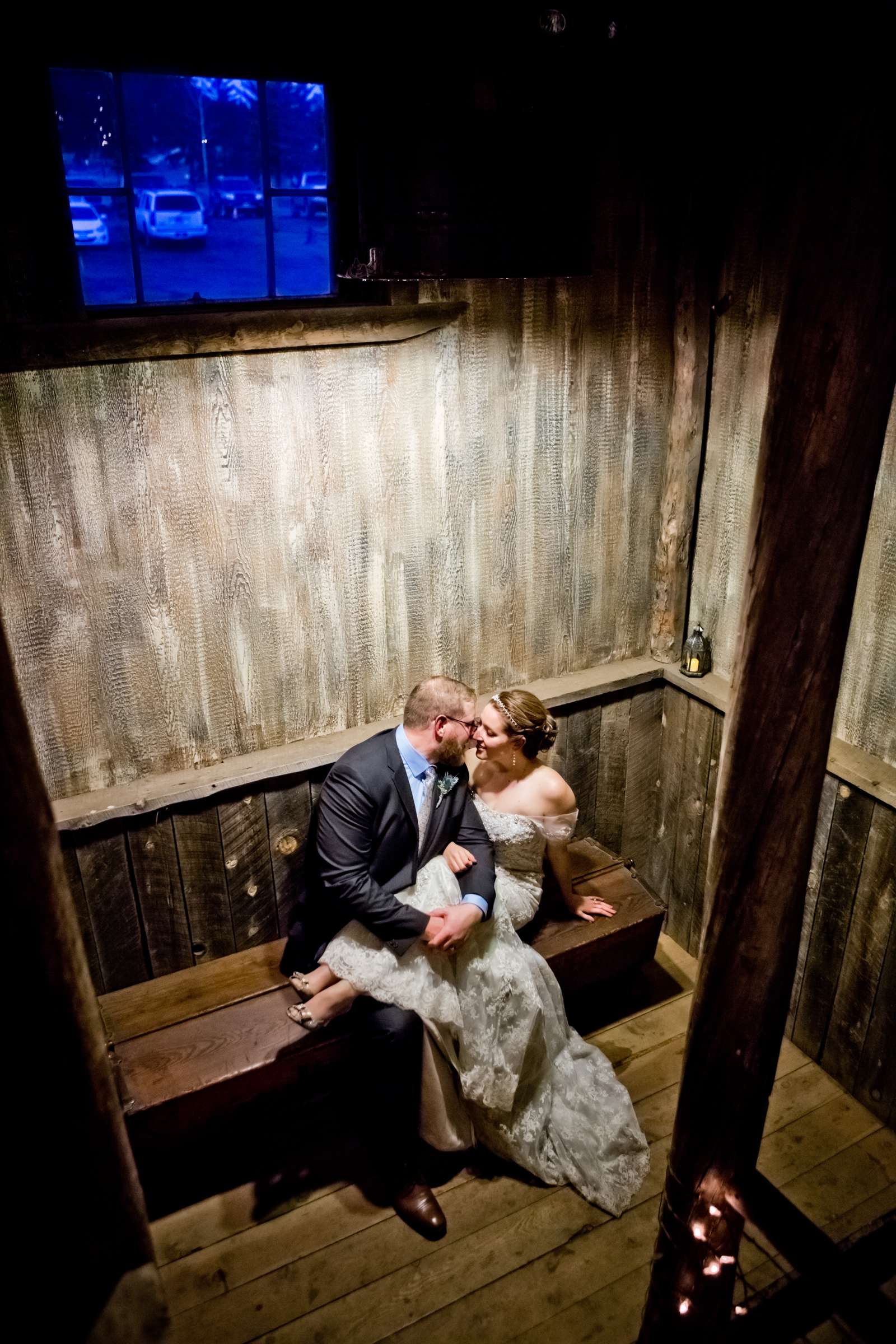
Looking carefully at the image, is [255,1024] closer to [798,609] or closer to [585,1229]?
[585,1229]

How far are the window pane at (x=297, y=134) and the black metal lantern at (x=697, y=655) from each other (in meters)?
2.27

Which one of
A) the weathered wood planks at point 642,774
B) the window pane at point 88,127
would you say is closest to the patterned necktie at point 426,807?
the weathered wood planks at point 642,774

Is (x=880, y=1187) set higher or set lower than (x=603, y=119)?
lower

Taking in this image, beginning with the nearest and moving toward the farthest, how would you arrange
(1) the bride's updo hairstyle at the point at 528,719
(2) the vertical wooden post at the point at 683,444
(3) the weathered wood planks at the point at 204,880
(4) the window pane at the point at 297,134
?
(4) the window pane at the point at 297,134 < (3) the weathered wood planks at the point at 204,880 < (1) the bride's updo hairstyle at the point at 528,719 < (2) the vertical wooden post at the point at 683,444

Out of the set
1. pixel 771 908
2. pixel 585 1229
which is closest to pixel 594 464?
pixel 771 908

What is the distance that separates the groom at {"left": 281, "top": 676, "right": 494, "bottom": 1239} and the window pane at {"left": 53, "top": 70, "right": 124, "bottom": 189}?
5.89 ft

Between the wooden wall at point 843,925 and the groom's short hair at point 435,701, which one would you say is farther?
the wooden wall at point 843,925

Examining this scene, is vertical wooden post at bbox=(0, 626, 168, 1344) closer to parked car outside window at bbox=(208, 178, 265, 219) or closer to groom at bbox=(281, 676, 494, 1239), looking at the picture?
groom at bbox=(281, 676, 494, 1239)

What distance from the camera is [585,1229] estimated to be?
10.5ft

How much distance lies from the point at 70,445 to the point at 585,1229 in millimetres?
2962

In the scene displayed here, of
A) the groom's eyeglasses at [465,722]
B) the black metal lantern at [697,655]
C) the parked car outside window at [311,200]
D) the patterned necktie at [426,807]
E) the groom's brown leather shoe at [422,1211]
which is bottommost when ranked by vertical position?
the groom's brown leather shoe at [422,1211]

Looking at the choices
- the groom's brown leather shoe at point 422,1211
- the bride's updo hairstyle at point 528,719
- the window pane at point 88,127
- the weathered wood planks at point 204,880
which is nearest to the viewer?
the window pane at point 88,127

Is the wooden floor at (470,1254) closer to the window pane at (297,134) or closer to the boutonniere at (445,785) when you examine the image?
the boutonniere at (445,785)

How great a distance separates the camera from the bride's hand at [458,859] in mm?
3443
